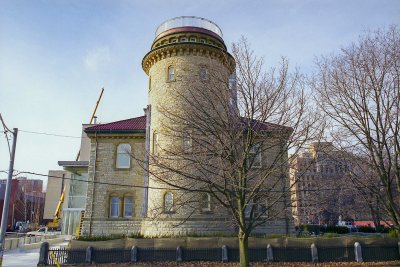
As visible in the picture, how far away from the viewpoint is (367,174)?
55.8 ft

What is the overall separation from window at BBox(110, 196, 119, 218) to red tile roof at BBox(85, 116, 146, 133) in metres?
5.23

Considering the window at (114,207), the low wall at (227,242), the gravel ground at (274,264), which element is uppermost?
the window at (114,207)

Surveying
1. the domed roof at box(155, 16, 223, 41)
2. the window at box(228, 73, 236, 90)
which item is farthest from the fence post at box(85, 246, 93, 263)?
the domed roof at box(155, 16, 223, 41)

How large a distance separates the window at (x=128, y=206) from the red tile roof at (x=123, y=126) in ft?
17.1

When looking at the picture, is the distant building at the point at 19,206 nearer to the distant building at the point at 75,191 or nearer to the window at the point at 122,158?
the distant building at the point at 75,191

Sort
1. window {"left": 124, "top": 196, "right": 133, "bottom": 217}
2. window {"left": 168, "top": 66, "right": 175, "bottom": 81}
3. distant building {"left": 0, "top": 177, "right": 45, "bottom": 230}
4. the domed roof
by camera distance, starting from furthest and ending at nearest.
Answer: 1. distant building {"left": 0, "top": 177, "right": 45, "bottom": 230}
2. window {"left": 124, "top": 196, "right": 133, "bottom": 217}
3. the domed roof
4. window {"left": 168, "top": 66, "right": 175, "bottom": 81}

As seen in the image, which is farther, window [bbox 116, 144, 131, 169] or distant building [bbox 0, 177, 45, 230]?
distant building [bbox 0, 177, 45, 230]

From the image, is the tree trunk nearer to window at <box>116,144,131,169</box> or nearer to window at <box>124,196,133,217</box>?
window at <box>124,196,133,217</box>

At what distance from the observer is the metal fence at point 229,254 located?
17828 millimetres

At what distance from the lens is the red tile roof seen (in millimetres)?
25359

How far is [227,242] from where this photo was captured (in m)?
18.4

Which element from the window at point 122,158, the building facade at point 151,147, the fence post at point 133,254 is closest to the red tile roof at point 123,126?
the building facade at point 151,147

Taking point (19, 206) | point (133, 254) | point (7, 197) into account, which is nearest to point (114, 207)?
point (133, 254)

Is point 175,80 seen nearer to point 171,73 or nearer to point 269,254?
point 171,73
